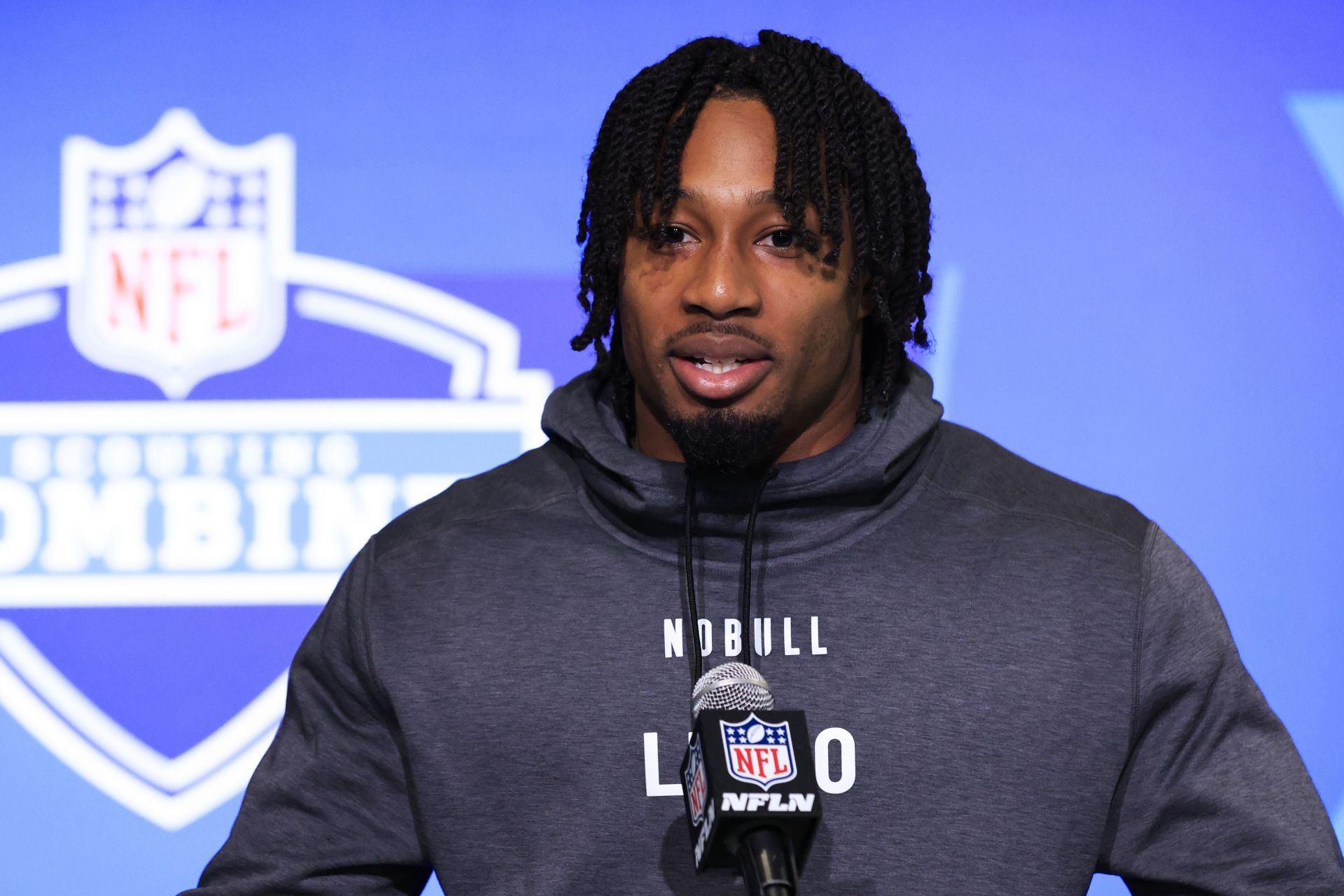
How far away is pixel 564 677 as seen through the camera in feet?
3.64

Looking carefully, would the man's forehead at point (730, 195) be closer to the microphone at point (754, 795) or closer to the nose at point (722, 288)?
the nose at point (722, 288)

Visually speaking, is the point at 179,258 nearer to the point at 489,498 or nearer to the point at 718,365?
the point at 489,498

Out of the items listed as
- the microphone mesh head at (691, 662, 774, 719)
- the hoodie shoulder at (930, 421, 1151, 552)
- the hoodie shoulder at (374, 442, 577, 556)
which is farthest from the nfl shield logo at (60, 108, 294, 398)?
the microphone mesh head at (691, 662, 774, 719)

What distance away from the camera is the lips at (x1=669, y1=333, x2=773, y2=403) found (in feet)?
3.54

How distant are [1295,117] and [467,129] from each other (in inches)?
38.1

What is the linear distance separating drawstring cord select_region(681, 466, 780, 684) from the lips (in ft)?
0.27

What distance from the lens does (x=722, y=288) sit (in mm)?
1068

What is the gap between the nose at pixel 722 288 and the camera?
3.51 feet

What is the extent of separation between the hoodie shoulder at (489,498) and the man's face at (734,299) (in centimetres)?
12

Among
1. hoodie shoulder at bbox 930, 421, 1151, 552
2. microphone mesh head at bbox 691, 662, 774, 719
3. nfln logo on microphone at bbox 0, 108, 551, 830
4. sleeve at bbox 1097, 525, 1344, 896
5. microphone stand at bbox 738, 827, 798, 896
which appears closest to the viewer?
microphone stand at bbox 738, 827, 798, 896

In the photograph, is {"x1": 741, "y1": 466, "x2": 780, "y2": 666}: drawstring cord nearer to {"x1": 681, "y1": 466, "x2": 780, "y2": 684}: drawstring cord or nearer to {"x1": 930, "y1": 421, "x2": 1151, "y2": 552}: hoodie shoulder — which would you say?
{"x1": 681, "y1": 466, "x2": 780, "y2": 684}: drawstring cord

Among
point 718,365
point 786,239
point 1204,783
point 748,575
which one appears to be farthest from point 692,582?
point 1204,783

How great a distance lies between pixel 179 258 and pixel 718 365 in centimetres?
93

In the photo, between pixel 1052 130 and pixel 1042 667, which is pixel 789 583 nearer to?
pixel 1042 667
